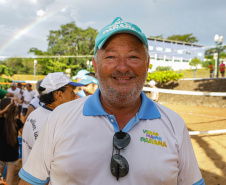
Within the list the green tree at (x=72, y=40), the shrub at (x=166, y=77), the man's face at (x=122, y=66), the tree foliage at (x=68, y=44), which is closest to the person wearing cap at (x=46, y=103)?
the man's face at (x=122, y=66)

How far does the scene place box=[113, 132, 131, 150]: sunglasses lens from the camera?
129 cm

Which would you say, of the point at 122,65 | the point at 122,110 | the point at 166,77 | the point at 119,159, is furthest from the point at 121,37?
the point at 166,77

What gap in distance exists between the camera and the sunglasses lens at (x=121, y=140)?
1286mm

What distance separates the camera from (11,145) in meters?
3.64

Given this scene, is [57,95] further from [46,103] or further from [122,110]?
[122,110]

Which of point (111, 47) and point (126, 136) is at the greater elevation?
point (111, 47)

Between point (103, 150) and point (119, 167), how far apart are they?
0.47ft

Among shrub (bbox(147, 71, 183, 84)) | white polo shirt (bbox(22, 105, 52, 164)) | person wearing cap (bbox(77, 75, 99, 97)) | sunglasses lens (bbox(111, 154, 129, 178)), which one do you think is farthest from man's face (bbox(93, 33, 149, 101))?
shrub (bbox(147, 71, 183, 84))

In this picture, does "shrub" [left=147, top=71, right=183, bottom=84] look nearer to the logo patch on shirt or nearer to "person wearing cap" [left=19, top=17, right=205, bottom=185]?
"person wearing cap" [left=19, top=17, right=205, bottom=185]

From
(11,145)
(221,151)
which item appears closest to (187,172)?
(11,145)

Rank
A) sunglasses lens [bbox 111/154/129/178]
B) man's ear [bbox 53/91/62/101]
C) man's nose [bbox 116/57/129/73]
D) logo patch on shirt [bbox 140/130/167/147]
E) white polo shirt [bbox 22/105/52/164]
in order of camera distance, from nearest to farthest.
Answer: sunglasses lens [bbox 111/154/129/178], logo patch on shirt [bbox 140/130/167/147], man's nose [bbox 116/57/129/73], white polo shirt [bbox 22/105/52/164], man's ear [bbox 53/91/62/101]

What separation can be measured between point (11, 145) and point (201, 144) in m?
5.19

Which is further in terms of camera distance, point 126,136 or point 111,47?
point 111,47

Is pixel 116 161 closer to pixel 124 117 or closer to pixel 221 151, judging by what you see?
pixel 124 117
